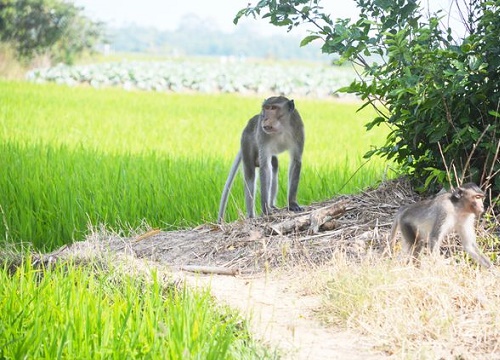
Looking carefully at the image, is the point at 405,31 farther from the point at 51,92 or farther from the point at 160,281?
the point at 51,92

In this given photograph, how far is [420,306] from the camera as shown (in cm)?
549

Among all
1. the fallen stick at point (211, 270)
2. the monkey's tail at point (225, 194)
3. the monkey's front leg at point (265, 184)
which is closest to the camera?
the fallen stick at point (211, 270)

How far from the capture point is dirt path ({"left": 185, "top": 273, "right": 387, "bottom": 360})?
5.04 metres

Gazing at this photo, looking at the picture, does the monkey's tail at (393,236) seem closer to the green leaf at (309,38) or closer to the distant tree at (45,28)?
the green leaf at (309,38)

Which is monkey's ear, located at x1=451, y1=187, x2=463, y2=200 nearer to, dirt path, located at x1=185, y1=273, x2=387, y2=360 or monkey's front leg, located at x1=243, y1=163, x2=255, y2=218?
dirt path, located at x1=185, y1=273, x2=387, y2=360

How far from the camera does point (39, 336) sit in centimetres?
494

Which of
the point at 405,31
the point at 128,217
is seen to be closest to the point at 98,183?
the point at 128,217

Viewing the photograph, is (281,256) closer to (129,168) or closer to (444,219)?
(444,219)

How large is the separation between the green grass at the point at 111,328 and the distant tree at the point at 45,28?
4013cm

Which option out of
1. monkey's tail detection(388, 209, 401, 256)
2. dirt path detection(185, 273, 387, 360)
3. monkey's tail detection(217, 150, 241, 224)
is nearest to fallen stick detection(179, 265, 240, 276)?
dirt path detection(185, 273, 387, 360)

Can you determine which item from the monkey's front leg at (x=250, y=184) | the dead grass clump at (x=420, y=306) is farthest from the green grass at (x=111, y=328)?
the monkey's front leg at (x=250, y=184)

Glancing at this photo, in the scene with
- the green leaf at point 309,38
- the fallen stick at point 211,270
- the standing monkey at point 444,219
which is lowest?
the fallen stick at point 211,270

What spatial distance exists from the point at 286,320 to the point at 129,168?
6.70 metres

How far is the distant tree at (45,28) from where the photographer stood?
1738 inches
